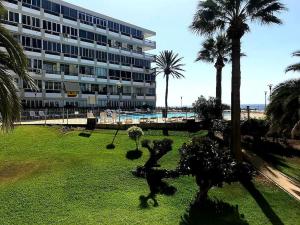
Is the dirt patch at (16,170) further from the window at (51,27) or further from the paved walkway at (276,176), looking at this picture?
the window at (51,27)

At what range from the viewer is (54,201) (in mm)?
18016

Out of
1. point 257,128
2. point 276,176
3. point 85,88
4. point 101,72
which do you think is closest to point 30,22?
point 85,88

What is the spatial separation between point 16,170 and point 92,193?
534 cm

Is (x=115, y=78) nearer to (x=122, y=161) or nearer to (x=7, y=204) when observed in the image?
(x=122, y=161)

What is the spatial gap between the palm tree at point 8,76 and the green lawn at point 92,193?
3785 millimetres

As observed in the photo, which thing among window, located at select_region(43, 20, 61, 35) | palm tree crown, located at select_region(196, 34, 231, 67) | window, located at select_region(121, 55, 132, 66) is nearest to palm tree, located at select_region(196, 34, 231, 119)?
palm tree crown, located at select_region(196, 34, 231, 67)

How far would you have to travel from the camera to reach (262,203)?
1973cm

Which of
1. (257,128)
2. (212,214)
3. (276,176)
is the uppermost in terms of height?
(257,128)

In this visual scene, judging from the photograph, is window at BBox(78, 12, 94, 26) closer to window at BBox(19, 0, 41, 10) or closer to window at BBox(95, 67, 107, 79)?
window at BBox(95, 67, 107, 79)

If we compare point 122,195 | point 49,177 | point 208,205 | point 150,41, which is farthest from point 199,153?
point 150,41

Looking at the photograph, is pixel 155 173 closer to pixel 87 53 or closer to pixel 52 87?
pixel 52 87

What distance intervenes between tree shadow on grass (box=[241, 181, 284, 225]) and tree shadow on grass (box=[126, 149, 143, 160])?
21.3ft

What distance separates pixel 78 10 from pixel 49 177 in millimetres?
49346

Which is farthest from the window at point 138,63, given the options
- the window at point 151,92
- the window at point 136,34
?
the window at point 151,92
